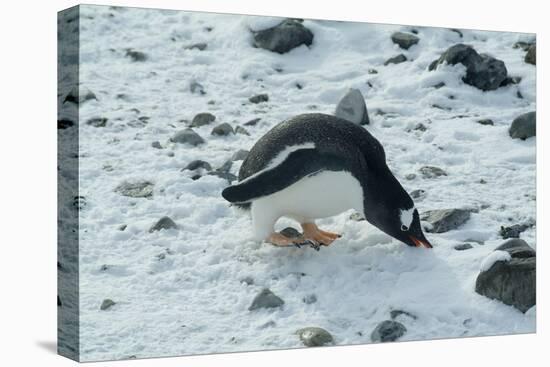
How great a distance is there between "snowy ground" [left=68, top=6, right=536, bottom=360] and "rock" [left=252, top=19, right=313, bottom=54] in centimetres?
4

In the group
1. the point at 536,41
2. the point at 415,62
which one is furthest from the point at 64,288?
the point at 536,41

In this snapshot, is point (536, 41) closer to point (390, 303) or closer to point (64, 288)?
point (390, 303)

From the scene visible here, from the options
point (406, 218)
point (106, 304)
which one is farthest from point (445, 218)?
point (106, 304)

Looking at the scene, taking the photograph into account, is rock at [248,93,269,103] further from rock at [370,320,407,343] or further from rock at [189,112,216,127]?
rock at [370,320,407,343]

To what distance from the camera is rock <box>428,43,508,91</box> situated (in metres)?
6.11

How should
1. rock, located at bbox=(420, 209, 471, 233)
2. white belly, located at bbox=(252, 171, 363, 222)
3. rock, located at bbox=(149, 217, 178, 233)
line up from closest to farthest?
white belly, located at bbox=(252, 171, 363, 222) → rock, located at bbox=(149, 217, 178, 233) → rock, located at bbox=(420, 209, 471, 233)

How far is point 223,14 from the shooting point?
5.46 m

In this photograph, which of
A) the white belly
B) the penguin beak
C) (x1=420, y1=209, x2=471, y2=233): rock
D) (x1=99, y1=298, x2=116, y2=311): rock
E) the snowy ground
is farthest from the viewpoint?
(x1=420, y1=209, x2=471, y2=233): rock

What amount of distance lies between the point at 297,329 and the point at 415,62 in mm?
2098

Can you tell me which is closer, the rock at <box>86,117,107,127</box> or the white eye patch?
the white eye patch

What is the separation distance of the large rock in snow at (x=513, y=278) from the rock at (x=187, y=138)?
1.68 metres

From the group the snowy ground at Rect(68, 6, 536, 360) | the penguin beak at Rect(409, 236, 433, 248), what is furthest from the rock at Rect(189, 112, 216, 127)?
the penguin beak at Rect(409, 236, 433, 248)

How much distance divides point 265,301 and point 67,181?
109 cm

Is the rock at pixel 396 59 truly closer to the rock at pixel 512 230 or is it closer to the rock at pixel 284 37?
the rock at pixel 284 37
